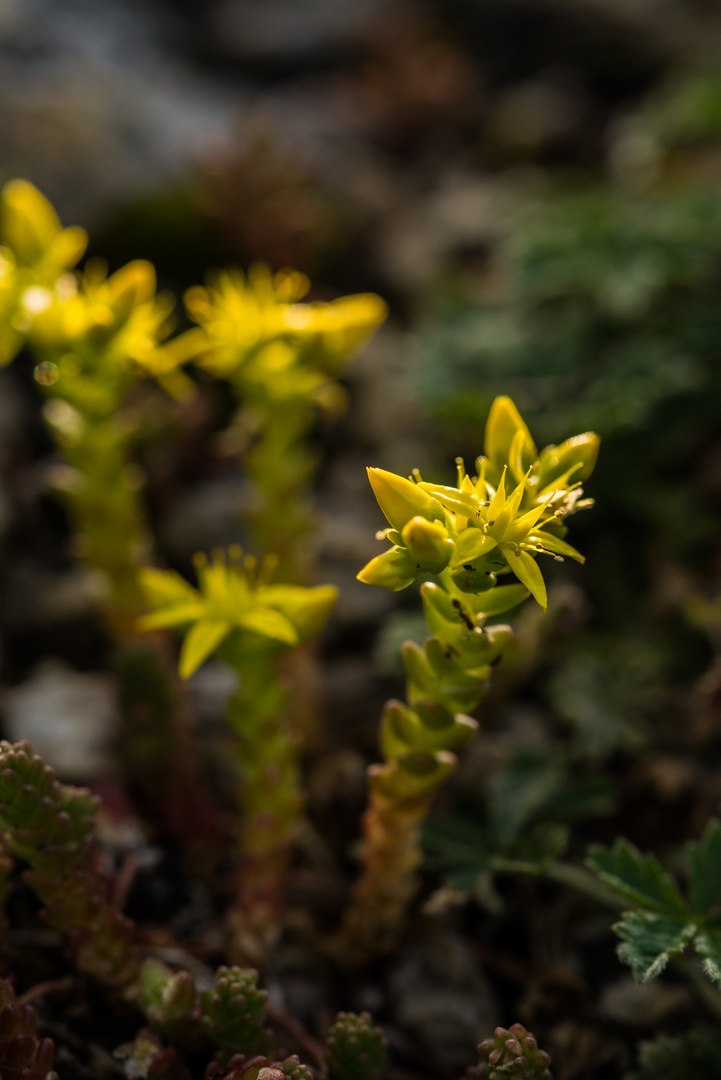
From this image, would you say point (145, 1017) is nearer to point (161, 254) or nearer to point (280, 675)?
point (280, 675)

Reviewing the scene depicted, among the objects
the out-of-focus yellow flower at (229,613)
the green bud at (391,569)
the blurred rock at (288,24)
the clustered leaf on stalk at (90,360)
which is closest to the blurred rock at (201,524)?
the clustered leaf on stalk at (90,360)

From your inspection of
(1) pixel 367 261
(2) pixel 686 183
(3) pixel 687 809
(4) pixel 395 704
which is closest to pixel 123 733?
(4) pixel 395 704

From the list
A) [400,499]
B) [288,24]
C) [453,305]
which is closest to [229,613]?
[400,499]

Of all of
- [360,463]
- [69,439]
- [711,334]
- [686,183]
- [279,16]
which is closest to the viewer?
[69,439]

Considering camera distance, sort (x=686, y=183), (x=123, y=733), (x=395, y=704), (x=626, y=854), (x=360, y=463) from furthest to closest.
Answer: (x=686, y=183)
(x=360, y=463)
(x=123, y=733)
(x=626, y=854)
(x=395, y=704)

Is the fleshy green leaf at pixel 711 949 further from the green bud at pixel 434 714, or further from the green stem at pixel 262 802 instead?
the green stem at pixel 262 802

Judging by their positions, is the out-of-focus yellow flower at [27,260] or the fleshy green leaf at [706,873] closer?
the fleshy green leaf at [706,873]

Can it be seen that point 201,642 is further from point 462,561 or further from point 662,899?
point 662,899
